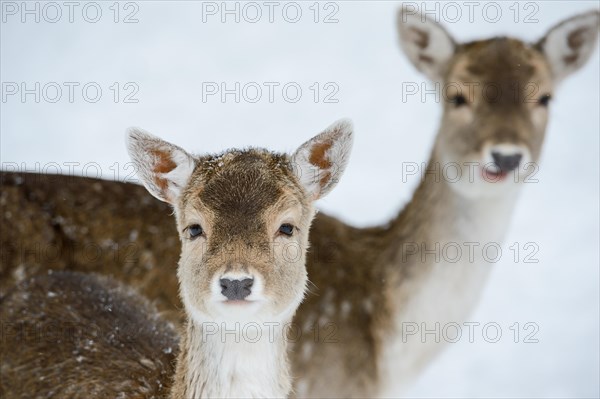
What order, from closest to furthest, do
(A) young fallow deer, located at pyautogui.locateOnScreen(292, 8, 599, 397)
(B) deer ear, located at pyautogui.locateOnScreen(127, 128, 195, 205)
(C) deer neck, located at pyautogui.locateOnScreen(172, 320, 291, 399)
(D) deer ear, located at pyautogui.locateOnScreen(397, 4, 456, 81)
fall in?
(C) deer neck, located at pyautogui.locateOnScreen(172, 320, 291, 399) → (B) deer ear, located at pyautogui.locateOnScreen(127, 128, 195, 205) → (A) young fallow deer, located at pyautogui.locateOnScreen(292, 8, 599, 397) → (D) deer ear, located at pyautogui.locateOnScreen(397, 4, 456, 81)

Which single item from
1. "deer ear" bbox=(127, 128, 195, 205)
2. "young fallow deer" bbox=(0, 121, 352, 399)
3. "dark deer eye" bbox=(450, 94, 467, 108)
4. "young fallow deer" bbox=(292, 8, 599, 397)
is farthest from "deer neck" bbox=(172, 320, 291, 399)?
"dark deer eye" bbox=(450, 94, 467, 108)

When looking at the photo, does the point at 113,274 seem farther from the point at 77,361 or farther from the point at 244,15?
the point at 244,15

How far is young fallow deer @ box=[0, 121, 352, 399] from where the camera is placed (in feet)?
12.7

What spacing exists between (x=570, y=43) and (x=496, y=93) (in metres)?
0.79

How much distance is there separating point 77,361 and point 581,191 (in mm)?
6324

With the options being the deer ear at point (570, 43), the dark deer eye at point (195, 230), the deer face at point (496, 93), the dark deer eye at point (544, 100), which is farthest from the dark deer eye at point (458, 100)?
the dark deer eye at point (195, 230)

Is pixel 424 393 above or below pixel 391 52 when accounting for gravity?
below

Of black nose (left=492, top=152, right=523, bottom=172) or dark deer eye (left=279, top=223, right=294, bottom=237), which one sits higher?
black nose (left=492, top=152, right=523, bottom=172)

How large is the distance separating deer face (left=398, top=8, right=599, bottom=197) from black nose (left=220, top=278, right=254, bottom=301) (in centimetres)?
223

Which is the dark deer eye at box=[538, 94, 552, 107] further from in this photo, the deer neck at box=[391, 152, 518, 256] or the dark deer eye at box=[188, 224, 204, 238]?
the dark deer eye at box=[188, 224, 204, 238]

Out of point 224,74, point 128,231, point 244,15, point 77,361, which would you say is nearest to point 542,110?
point 128,231

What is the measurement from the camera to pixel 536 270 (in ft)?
28.2

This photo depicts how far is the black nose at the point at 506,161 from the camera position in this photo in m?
5.42

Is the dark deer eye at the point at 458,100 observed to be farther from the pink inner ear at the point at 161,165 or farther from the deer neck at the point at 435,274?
the pink inner ear at the point at 161,165
